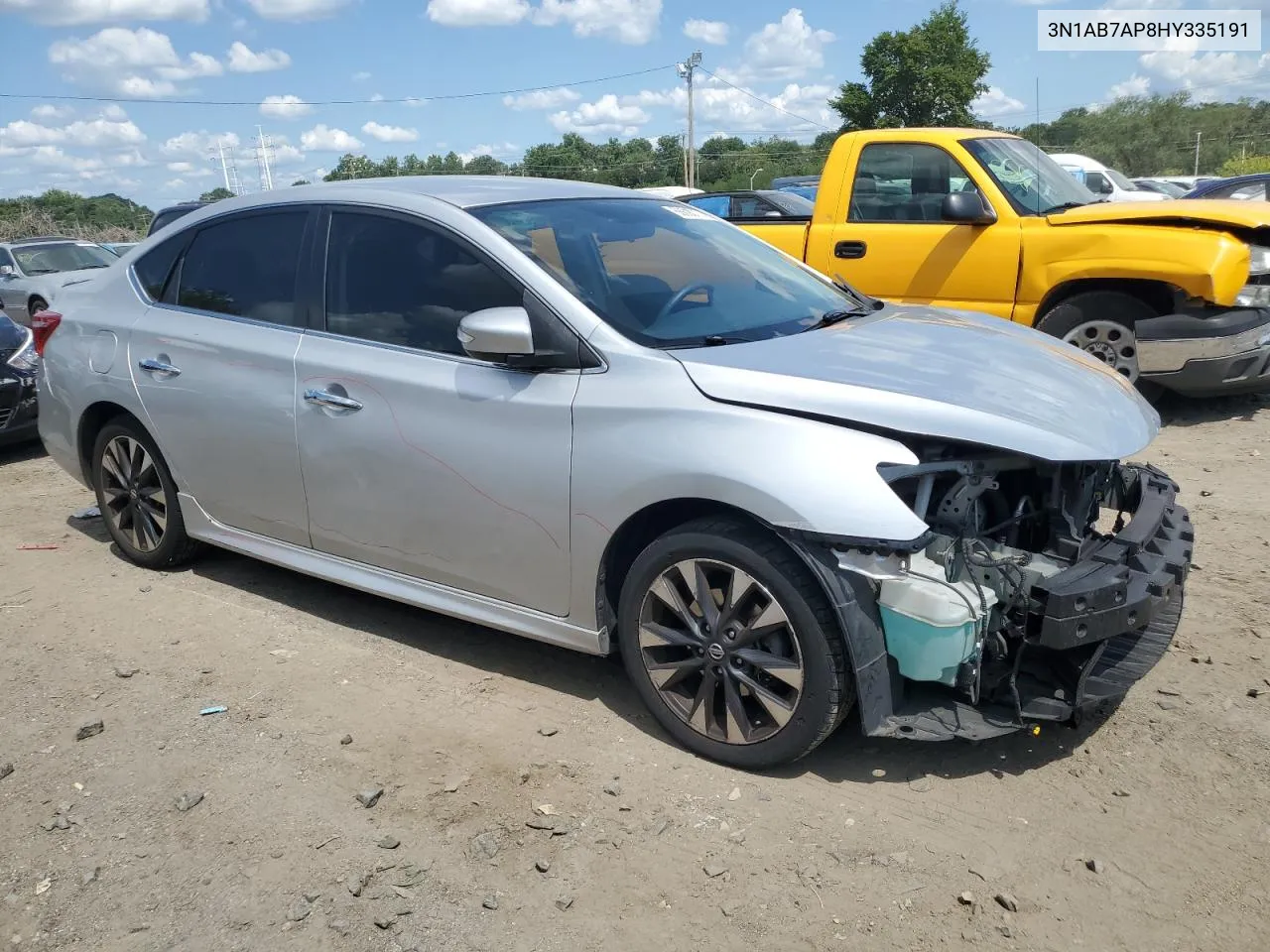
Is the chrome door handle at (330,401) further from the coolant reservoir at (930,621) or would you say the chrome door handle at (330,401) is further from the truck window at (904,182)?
the truck window at (904,182)

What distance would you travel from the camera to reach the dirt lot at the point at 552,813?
8.85 feet

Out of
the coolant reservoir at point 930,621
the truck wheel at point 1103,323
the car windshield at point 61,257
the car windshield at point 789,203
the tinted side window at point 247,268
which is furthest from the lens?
the car windshield at point 61,257

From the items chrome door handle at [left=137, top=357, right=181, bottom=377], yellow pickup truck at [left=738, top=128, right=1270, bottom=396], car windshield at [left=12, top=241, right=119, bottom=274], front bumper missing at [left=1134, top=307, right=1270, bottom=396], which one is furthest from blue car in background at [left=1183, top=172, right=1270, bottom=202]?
car windshield at [left=12, top=241, right=119, bottom=274]

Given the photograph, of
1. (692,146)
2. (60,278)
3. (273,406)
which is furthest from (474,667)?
(692,146)

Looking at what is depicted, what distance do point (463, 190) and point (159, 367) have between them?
1688 millimetres

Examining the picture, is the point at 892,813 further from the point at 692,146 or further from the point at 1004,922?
the point at 692,146

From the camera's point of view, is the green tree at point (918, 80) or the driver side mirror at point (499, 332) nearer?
the driver side mirror at point (499, 332)

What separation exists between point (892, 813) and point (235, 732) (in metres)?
2.26

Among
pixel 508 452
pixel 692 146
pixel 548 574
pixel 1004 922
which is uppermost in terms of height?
pixel 692 146

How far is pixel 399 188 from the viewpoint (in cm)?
422

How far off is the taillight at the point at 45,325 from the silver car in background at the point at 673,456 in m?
1.00

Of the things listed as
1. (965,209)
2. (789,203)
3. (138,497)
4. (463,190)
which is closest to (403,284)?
(463,190)

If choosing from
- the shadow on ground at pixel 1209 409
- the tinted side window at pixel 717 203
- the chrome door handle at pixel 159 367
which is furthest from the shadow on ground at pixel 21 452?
the shadow on ground at pixel 1209 409

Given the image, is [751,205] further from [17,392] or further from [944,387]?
[944,387]
